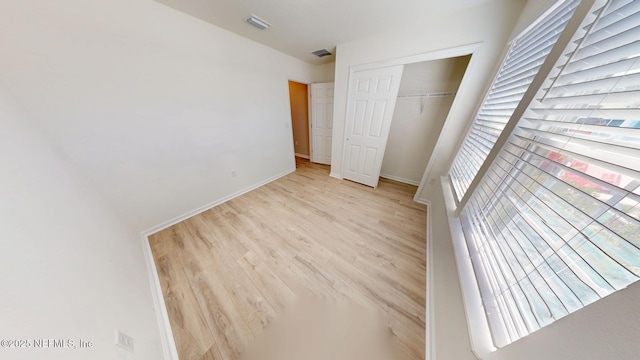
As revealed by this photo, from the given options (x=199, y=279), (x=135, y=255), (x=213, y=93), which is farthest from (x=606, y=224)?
(x=213, y=93)

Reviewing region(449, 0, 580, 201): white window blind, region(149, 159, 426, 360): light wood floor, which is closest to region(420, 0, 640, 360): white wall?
region(149, 159, 426, 360): light wood floor

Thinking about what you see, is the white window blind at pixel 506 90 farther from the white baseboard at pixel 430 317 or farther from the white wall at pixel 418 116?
the white wall at pixel 418 116

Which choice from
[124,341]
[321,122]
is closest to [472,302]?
[124,341]

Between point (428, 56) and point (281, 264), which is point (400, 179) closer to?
point (428, 56)

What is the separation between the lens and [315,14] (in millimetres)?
1718

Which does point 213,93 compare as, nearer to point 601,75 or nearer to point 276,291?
point 276,291

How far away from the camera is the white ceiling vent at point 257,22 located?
1.76 m

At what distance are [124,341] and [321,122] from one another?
357 cm

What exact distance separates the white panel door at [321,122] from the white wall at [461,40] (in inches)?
36.1

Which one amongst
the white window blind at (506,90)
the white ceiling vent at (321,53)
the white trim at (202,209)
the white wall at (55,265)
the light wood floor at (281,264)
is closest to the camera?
the white wall at (55,265)

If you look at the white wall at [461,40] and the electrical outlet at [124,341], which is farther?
the white wall at [461,40]

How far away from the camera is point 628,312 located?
1.05ft

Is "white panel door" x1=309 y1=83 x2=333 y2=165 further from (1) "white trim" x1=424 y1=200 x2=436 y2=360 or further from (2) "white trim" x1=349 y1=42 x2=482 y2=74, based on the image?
(1) "white trim" x1=424 y1=200 x2=436 y2=360

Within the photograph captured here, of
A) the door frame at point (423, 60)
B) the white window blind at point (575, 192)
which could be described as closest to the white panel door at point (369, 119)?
the door frame at point (423, 60)
